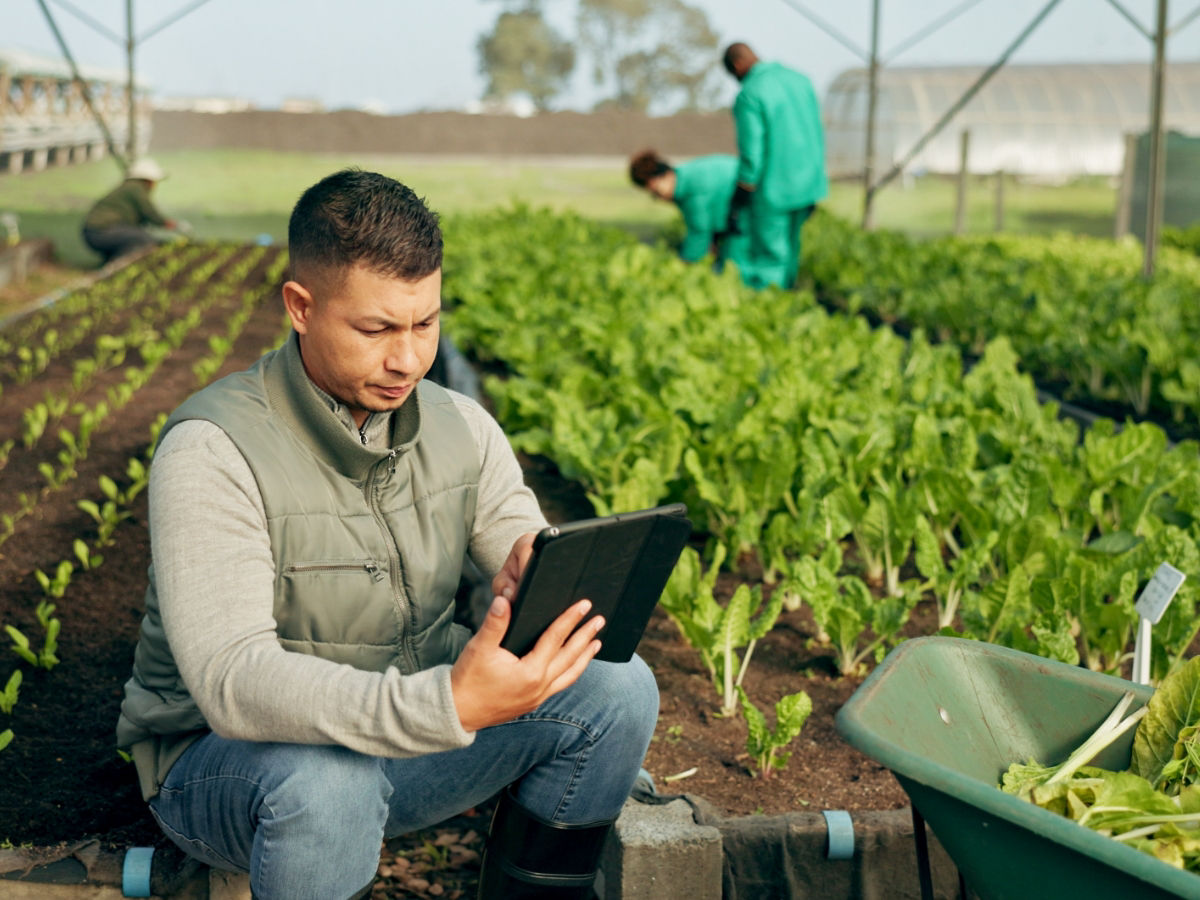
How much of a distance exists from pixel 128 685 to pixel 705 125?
25.5m

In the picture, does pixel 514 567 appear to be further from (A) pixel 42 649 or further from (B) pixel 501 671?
(A) pixel 42 649

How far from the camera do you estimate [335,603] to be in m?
1.97

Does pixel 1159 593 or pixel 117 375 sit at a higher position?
pixel 1159 593

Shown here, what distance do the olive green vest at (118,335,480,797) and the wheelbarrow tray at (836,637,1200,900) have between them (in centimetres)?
76

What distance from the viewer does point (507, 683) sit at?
1.72 meters

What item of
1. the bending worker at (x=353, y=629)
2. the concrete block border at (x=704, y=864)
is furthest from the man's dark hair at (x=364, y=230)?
the concrete block border at (x=704, y=864)

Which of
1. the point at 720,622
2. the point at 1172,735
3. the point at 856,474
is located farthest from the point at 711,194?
the point at 1172,735

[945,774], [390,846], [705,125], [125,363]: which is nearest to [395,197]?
[945,774]

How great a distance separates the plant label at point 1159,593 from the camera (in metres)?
2.22

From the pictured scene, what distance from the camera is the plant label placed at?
2.22 meters

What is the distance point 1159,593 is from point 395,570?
53.2 inches

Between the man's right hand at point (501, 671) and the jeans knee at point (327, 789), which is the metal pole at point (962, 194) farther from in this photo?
the jeans knee at point (327, 789)

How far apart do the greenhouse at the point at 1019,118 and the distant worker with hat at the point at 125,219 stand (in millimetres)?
11476

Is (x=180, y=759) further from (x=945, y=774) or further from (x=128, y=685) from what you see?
(x=945, y=774)
